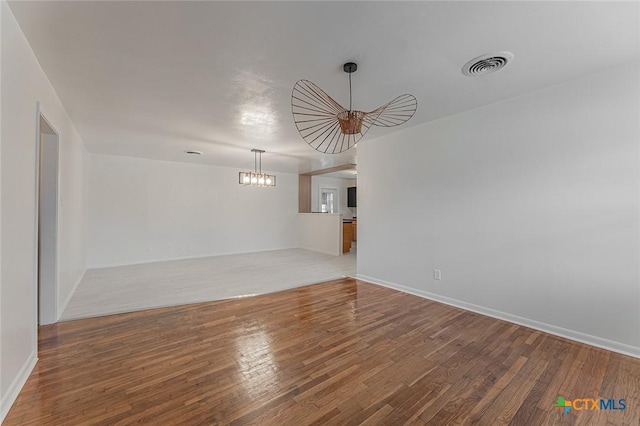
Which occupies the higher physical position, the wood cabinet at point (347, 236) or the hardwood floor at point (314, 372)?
the wood cabinet at point (347, 236)

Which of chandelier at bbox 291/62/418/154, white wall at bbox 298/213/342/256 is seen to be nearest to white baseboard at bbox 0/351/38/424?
chandelier at bbox 291/62/418/154

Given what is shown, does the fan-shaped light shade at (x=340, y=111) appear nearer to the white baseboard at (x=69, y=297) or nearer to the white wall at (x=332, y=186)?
the white baseboard at (x=69, y=297)

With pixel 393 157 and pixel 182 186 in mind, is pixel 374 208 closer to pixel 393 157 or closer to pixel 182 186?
pixel 393 157

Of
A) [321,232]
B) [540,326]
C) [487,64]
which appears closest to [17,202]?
[487,64]

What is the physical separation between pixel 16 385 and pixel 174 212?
494 cm

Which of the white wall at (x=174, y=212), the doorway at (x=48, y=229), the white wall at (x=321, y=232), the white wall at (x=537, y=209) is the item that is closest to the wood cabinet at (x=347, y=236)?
the white wall at (x=321, y=232)

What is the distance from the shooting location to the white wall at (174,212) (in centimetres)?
545

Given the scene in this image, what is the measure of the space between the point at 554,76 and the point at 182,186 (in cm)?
677

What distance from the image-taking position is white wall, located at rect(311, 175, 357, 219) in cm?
930

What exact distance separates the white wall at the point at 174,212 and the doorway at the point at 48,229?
10.3ft

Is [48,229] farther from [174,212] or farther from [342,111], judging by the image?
[174,212]

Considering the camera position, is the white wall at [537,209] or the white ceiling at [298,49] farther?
the white wall at [537,209]

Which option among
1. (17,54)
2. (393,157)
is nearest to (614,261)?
(393,157)

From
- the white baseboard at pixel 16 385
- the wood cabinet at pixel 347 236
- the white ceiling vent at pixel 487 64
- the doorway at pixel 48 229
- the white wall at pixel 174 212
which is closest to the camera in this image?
the white baseboard at pixel 16 385
